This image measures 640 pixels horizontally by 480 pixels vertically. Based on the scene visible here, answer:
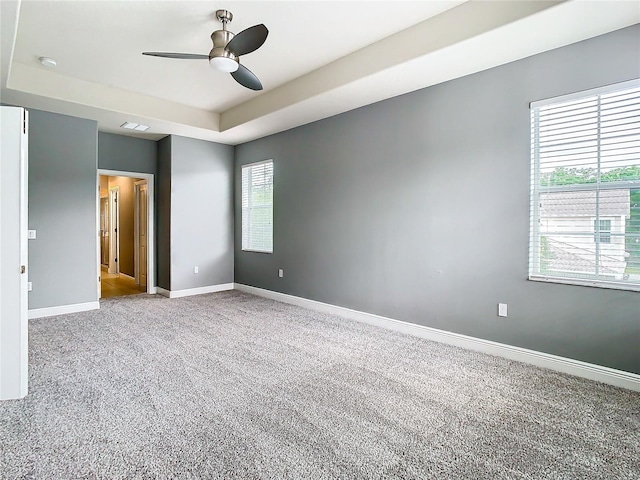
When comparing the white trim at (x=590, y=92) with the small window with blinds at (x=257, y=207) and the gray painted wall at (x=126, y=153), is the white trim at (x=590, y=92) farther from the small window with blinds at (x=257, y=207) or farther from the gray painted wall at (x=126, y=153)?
the gray painted wall at (x=126, y=153)

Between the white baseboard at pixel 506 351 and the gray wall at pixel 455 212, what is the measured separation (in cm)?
6

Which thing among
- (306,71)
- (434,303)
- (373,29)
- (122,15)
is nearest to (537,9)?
(373,29)

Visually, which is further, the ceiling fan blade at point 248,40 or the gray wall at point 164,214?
the gray wall at point 164,214

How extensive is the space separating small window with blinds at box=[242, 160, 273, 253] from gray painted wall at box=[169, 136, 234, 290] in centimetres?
→ 34

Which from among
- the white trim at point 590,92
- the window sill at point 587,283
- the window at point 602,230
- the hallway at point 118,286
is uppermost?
the white trim at point 590,92

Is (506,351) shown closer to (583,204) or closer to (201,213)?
(583,204)

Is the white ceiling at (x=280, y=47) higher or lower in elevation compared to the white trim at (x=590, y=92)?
higher

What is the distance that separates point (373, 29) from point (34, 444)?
3814 millimetres

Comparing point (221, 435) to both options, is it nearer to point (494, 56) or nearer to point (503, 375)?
point (503, 375)

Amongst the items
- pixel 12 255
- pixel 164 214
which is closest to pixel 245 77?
pixel 12 255

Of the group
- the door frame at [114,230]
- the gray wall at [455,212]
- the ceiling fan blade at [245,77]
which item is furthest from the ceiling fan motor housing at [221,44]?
the door frame at [114,230]

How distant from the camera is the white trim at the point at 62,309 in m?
4.43

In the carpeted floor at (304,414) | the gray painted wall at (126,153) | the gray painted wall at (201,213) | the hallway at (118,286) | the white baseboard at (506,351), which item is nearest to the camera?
the carpeted floor at (304,414)

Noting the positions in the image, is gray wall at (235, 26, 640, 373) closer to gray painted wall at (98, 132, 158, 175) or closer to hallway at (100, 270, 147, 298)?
gray painted wall at (98, 132, 158, 175)
